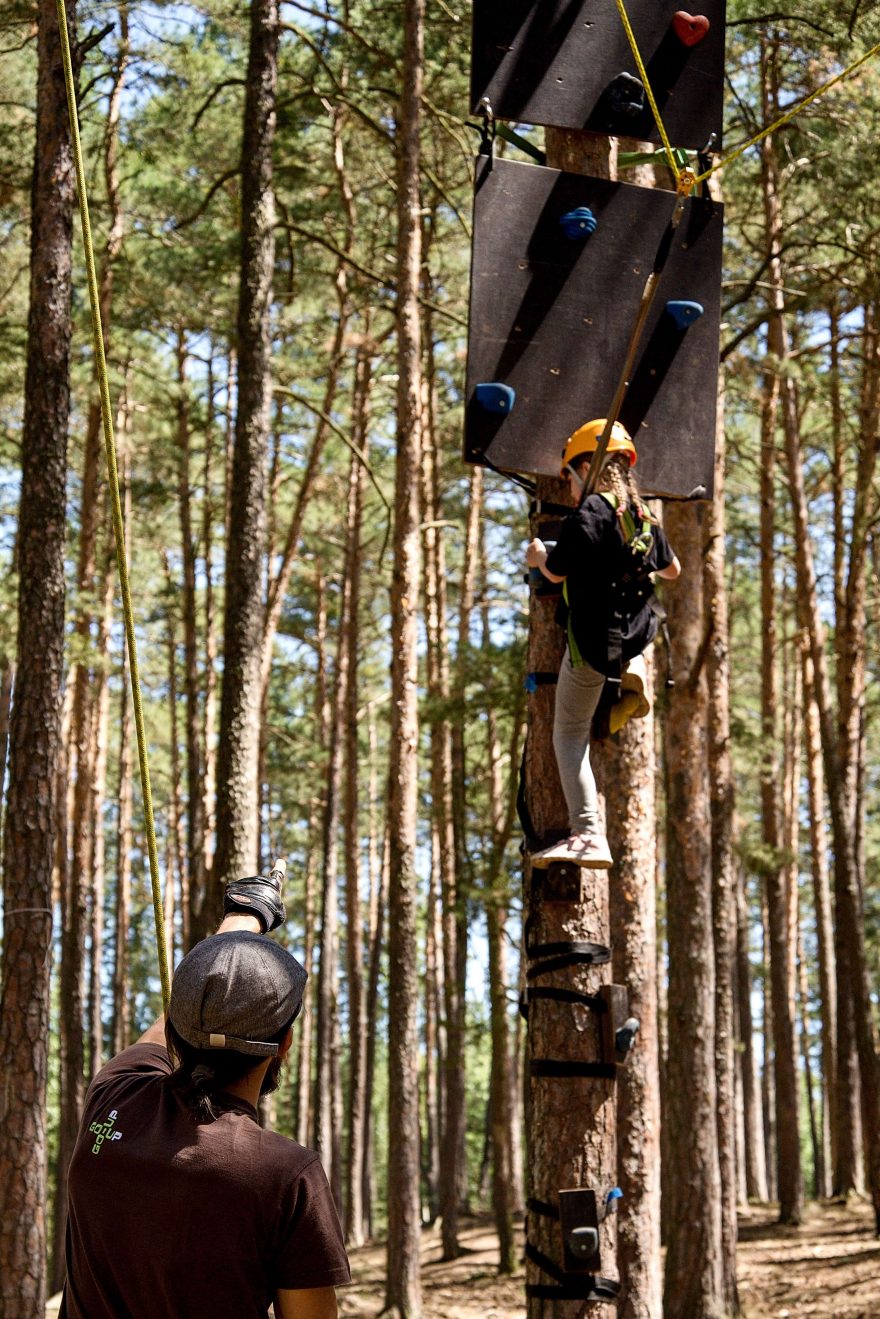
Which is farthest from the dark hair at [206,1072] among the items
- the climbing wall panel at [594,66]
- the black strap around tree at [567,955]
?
the climbing wall panel at [594,66]

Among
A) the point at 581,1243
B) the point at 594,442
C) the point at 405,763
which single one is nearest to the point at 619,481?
the point at 594,442

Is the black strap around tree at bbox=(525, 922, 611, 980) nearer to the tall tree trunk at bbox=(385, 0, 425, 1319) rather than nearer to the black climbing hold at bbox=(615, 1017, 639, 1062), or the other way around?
the black climbing hold at bbox=(615, 1017, 639, 1062)

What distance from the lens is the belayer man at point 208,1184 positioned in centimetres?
202

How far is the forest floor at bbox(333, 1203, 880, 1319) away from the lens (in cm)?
1018

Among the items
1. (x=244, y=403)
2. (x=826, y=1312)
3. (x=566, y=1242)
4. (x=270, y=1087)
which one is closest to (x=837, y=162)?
(x=244, y=403)

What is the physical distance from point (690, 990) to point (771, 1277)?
3.95 meters

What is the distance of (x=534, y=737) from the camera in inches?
153

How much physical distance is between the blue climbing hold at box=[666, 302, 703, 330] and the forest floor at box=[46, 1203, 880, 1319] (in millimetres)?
7990

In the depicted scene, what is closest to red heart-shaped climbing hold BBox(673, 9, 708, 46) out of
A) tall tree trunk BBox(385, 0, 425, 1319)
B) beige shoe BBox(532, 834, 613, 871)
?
beige shoe BBox(532, 834, 613, 871)

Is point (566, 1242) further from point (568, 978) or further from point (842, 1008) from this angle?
point (842, 1008)

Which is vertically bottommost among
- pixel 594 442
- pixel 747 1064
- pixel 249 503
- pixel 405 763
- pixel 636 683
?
pixel 747 1064

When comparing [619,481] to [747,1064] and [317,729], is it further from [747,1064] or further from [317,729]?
[747,1064]

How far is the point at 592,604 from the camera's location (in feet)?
12.3

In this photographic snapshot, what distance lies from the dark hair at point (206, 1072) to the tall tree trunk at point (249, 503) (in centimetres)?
628
